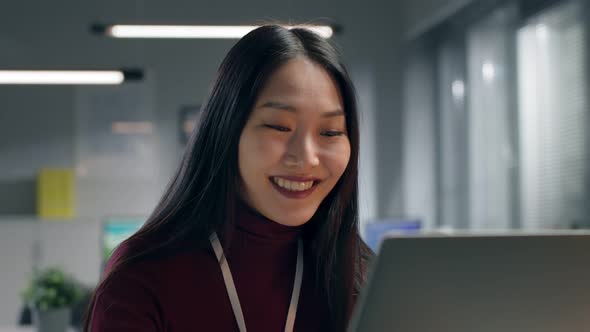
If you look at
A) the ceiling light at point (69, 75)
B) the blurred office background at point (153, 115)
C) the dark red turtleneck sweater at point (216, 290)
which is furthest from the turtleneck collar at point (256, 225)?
the blurred office background at point (153, 115)

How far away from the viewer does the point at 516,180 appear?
468 centimetres

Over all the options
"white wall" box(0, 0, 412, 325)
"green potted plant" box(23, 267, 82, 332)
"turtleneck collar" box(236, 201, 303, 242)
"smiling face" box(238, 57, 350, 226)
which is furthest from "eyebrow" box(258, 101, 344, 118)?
"white wall" box(0, 0, 412, 325)

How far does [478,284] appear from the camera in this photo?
654 millimetres

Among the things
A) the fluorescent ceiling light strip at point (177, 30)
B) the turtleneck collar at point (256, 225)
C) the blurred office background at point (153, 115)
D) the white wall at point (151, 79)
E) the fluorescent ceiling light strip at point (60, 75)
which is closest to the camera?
the turtleneck collar at point (256, 225)

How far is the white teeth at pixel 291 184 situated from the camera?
0.97m

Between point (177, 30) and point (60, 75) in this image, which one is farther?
point (60, 75)

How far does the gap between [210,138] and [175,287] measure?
0.66ft

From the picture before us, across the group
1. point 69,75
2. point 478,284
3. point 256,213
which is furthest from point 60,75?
point 478,284

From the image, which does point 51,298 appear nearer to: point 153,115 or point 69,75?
point 69,75

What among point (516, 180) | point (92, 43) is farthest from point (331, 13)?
point (516, 180)

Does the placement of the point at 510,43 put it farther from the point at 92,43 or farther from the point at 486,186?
the point at 92,43

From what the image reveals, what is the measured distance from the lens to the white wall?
634 cm

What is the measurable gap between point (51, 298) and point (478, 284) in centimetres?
298

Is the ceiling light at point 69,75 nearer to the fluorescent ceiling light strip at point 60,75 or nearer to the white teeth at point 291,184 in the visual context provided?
the fluorescent ceiling light strip at point 60,75
